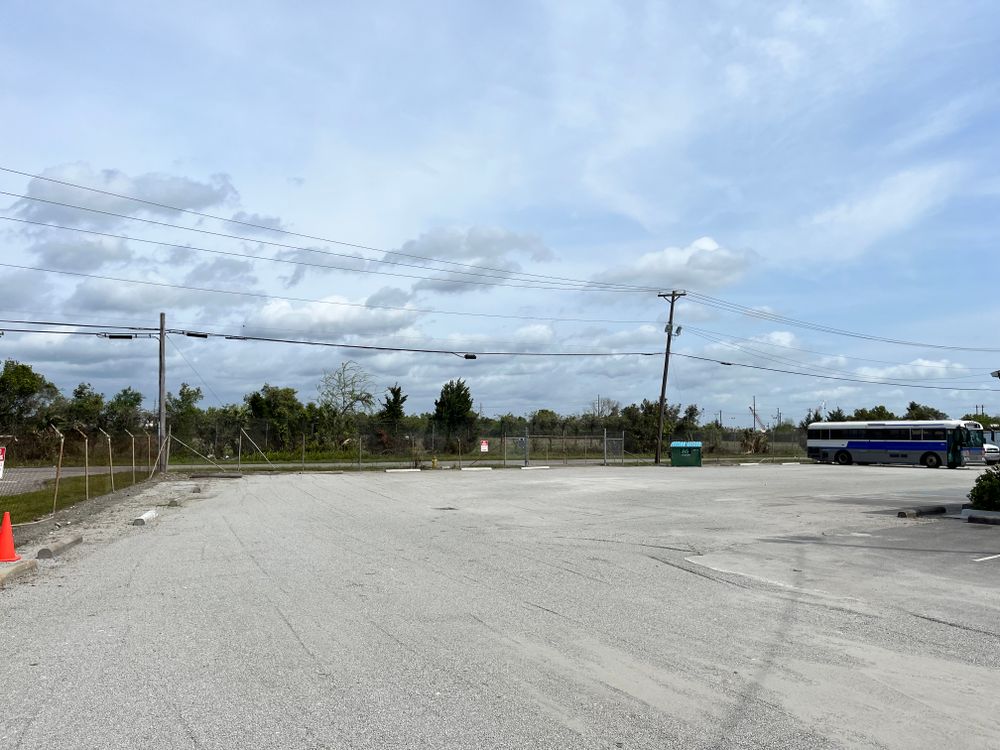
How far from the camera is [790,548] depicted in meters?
13.8

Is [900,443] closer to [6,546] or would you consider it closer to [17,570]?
[6,546]

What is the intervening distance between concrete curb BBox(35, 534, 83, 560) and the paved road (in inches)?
13.6

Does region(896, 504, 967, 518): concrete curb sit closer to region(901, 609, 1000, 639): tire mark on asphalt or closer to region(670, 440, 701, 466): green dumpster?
region(901, 609, 1000, 639): tire mark on asphalt

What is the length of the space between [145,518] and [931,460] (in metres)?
49.3

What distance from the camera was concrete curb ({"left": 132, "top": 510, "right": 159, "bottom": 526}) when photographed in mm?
17094

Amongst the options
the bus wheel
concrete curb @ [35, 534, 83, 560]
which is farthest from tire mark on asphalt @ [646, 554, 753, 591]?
the bus wheel

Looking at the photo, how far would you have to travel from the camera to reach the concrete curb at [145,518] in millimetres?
17094

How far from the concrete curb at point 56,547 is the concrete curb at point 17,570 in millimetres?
837

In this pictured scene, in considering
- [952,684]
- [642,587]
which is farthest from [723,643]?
[642,587]

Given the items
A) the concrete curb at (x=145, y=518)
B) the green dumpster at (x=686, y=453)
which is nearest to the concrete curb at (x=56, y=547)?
the concrete curb at (x=145, y=518)

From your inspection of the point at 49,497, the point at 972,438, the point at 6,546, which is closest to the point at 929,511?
the point at 6,546

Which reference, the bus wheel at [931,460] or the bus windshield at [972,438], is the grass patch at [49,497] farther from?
the bus windshield at [972,438]

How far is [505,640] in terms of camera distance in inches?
283

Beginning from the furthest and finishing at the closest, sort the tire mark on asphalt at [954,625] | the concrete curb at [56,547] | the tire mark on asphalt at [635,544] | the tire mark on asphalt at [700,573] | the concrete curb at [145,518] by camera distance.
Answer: the concrete curb at [145,518] < the tire mark on asphalt at [635,544] < the concrete curb at [56,547] < the tire mark on asphalt at [700,573] < the tire mark on asphalt at [954,625]
